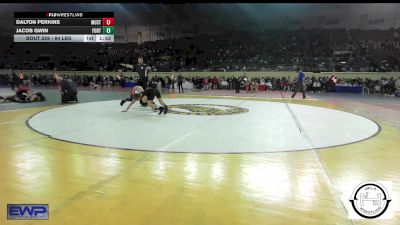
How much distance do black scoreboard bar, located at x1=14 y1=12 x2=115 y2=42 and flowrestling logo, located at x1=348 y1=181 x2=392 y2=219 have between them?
136 inches

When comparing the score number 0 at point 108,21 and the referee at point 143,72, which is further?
the referee at point 143,72

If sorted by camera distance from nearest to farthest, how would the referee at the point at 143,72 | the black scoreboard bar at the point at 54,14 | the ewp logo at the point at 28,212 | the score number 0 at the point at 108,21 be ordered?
1. the ewp logo at the point at 28,212
2. the black scoreboard bar at the point at 54,14
3. the score number 0 at the point at 108,21
4. the referee at the point at 143,72

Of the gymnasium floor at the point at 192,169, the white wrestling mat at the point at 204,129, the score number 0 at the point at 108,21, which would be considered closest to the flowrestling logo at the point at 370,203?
the gymnasium floor at the point at 192,169

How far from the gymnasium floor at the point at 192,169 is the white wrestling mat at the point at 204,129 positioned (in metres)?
0.02

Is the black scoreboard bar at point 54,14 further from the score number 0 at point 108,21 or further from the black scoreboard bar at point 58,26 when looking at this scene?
the score number 0 at point 108,21

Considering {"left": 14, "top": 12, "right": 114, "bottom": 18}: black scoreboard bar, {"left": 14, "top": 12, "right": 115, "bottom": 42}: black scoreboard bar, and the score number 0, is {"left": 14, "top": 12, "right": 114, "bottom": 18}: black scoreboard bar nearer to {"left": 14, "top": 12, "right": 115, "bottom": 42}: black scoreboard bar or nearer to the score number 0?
{"left": 14, "top": 12, "right": 115, "bottom": 42}: black scoreboard bar

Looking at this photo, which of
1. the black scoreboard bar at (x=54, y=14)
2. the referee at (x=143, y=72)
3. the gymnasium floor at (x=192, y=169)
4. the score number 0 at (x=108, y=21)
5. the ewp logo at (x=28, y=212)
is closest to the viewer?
the ewp logo at (x=28, y=212)

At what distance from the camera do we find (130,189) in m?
3.33

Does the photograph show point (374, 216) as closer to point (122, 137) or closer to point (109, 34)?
point (109, 34)

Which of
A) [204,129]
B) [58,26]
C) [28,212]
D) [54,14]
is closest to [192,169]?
[28,212]

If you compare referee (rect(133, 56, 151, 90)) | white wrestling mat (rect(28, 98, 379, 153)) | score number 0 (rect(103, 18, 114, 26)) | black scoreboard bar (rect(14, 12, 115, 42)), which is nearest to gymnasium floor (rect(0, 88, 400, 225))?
white wrestling mat (rect(28, 98, 379, 153))

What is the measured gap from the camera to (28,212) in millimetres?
2725

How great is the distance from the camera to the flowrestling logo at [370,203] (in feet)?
8.89

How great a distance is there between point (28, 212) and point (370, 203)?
282cm
